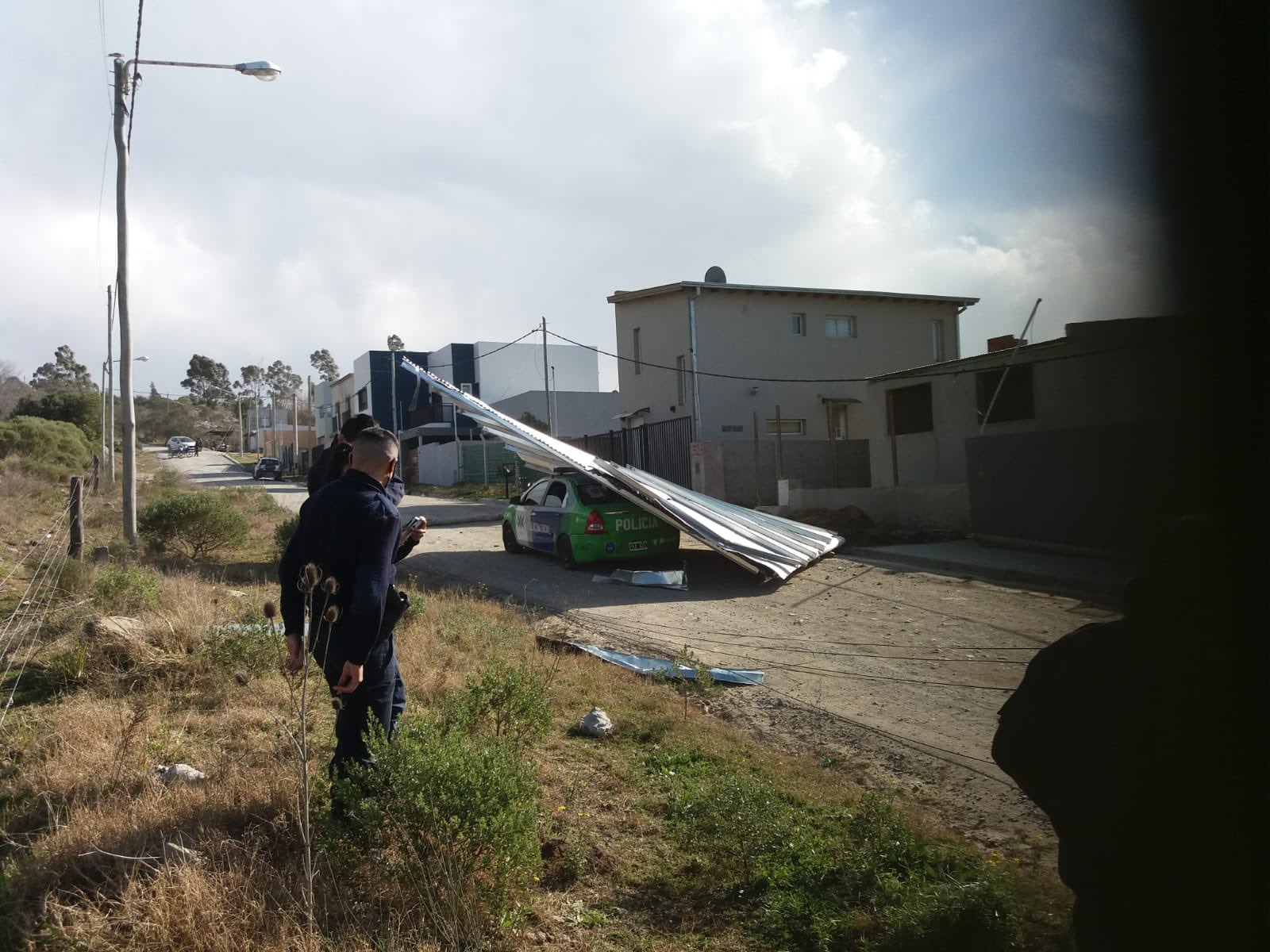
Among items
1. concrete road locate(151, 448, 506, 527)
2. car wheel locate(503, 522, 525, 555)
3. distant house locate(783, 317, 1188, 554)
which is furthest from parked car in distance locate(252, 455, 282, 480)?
distant house locate(783, 317, 1188, 554)

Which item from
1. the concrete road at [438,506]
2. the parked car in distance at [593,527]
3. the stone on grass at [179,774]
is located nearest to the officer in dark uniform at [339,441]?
the stone on grass at [179,774]

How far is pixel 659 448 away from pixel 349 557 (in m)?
21.5

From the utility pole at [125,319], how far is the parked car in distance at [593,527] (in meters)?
6.34

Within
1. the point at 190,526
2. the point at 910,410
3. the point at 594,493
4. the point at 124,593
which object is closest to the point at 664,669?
the point at 910,410

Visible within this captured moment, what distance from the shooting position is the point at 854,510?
16.7 m

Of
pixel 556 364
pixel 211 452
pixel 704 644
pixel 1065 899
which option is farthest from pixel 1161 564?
pixel 211 452

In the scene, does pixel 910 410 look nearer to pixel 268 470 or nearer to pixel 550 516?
pixel 550 516

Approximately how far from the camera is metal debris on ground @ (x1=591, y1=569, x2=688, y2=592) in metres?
11.5

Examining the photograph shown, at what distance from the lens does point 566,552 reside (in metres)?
13.2

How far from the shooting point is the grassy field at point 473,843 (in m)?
2.81

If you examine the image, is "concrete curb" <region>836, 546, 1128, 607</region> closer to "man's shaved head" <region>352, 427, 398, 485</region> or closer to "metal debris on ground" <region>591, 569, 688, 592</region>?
"man's shaved head" <region>352, 427, 398, 485</region>

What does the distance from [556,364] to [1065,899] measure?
50600 mm

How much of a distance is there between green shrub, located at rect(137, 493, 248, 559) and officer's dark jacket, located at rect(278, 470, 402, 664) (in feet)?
37.3

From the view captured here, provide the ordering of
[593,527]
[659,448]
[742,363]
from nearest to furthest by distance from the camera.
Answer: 1. [593,527]
2. [659,448]
3. [742,363]
